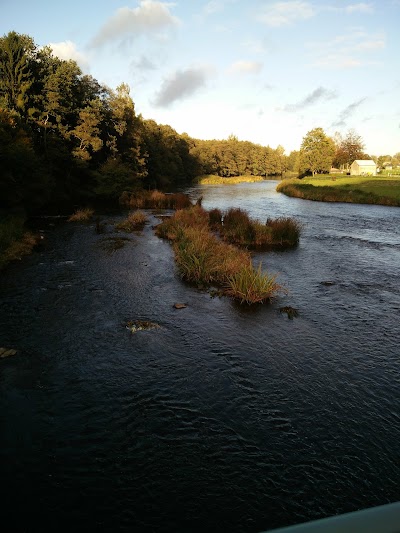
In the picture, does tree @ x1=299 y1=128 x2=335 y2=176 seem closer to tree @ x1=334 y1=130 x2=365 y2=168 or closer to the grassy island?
tree @ x1=334 y1=130 x2=365 y2=168

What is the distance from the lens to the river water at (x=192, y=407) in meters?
6.79

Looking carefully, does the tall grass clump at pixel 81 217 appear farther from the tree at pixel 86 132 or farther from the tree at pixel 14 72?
the tree at pixel 14 72

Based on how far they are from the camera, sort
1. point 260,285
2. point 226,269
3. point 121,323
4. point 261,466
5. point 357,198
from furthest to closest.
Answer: point 357,198 < point 226,269 < point 260,285 < point 121,323 < point 261,466

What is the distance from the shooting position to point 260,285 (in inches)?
656

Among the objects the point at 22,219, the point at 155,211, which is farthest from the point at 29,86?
the point at 22,219

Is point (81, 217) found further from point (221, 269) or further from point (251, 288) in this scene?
point (251, 288)

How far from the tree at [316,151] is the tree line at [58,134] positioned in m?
55.6

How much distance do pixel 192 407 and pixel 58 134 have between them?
2026 inches

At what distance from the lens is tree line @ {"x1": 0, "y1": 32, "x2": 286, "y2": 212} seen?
3241cm

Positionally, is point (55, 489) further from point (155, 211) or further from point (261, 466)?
point (155, 211)

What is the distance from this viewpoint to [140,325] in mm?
14031

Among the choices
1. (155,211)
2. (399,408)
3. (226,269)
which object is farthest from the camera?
(155,211)

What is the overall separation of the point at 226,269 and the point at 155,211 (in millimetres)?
28630

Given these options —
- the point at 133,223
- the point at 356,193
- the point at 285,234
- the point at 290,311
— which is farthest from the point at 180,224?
the point at 356,193
